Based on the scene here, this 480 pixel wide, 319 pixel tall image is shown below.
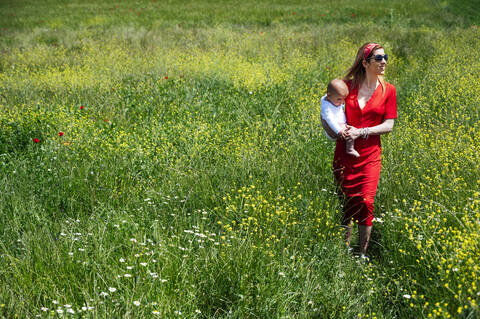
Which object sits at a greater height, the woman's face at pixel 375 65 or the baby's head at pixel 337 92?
the woman's face at pixel 375 65

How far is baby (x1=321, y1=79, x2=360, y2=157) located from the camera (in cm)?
345

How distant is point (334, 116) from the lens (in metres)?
3.52

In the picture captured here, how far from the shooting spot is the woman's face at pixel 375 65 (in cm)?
340

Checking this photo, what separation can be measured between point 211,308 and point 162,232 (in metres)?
0.91

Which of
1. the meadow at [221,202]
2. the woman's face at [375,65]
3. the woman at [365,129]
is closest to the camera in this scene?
the meadow at [221,202]

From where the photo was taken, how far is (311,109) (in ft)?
20.4

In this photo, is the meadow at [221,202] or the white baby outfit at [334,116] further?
Result: the white baby outfit at [334,116]

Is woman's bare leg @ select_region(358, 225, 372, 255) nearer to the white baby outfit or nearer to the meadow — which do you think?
the meadow

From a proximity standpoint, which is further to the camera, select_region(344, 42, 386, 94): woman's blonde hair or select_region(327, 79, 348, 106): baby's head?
select_region(344, 42, 386, 94): woman's blonde hair

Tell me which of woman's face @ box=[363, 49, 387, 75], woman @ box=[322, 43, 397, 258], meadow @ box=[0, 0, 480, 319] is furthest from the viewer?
woman @ box=[322, 43, 397, 258]

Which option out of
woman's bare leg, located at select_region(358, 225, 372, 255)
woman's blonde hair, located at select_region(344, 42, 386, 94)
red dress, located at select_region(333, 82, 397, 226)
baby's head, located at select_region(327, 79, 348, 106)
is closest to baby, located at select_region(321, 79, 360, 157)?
baby's head, located at select_region(327, 79, 348, 106)

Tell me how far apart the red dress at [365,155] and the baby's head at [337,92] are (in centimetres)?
19

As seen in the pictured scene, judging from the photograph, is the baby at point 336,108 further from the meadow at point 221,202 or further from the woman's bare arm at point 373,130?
the meadow at point 221,202

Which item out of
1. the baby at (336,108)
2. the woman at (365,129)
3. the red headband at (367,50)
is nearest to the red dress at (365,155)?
the woman at (365,129)
